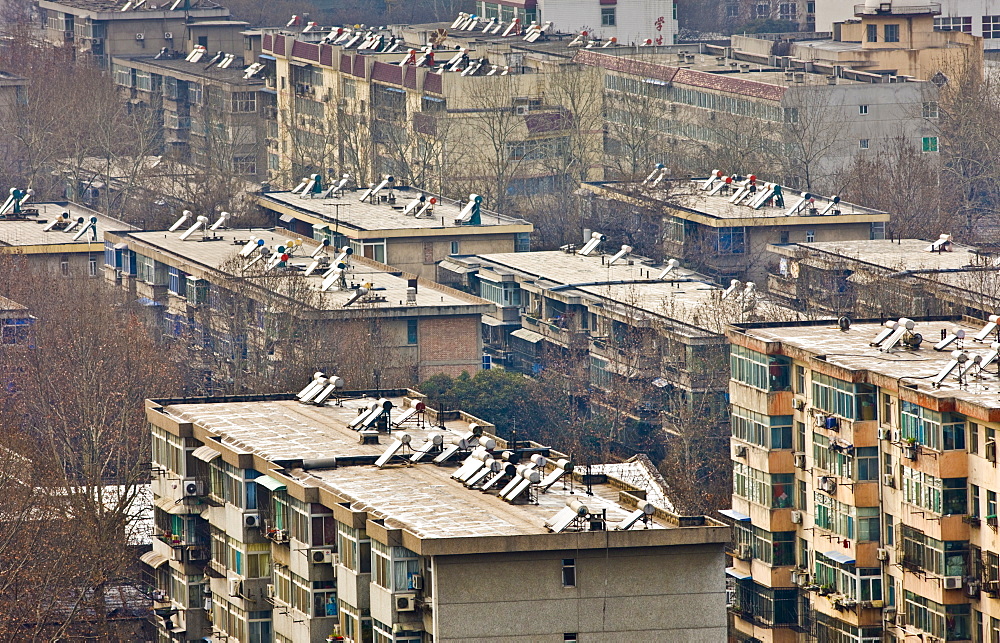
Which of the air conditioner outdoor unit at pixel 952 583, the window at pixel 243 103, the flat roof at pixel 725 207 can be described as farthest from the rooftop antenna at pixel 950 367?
the window at pixel 243 103

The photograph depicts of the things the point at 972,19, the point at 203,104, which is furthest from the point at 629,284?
the point at 203,104

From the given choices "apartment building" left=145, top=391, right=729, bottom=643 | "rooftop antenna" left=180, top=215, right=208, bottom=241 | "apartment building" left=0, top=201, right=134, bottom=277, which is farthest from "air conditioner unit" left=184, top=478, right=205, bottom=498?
"rooftop antenna" left=180, top=215, right=208, bottom=241

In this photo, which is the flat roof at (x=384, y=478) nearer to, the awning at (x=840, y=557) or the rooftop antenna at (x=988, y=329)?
the awning at (x=840, y=557)

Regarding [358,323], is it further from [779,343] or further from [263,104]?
[263,104]

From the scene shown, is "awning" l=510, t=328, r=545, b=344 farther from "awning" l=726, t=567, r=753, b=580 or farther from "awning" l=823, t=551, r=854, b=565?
"awning" l=823, t=551, r=854, b=565

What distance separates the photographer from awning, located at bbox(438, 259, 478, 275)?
376ft

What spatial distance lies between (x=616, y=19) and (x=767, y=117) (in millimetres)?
38295

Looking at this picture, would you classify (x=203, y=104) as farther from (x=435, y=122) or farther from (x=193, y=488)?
(x=193, y=488)

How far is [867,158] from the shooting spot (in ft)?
452

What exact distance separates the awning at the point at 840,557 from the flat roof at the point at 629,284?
28.0 m

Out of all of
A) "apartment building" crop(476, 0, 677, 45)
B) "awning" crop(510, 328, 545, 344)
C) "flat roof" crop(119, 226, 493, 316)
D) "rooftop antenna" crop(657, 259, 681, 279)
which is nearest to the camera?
"flat roof" crop(119, 226, 493, 316)

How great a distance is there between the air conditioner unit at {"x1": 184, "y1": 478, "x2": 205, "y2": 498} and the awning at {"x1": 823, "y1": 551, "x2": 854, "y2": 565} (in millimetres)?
14760

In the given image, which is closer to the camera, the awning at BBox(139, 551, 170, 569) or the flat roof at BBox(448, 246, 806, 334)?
the awning at BBox(139, 551, 170, 569)

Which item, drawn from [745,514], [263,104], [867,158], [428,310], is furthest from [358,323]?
[263,104]
